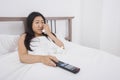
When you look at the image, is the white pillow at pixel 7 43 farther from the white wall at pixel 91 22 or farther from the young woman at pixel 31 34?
the white wall at pixel 91 22

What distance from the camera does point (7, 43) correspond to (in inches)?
55.2

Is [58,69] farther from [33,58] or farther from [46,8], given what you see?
[46,8]

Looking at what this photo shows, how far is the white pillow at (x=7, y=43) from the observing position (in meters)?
1.37

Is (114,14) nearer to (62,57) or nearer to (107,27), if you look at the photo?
(107,27)

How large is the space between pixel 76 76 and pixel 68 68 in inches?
3.5

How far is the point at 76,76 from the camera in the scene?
86cm

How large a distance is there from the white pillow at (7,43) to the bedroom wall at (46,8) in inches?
11.9

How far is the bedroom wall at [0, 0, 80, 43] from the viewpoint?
1576 millimetres

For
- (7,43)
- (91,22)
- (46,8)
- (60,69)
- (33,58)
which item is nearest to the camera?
(60,69)

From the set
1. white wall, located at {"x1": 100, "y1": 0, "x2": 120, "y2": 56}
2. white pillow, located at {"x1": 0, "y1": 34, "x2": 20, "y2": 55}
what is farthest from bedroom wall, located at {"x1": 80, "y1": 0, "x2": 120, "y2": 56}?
white pillow, located at {"x1": 0, "y1": 34, "x2": 20, "y2": 55}

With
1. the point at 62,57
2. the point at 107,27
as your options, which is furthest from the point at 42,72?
the point at 107,27

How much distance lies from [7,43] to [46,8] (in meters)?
0.78

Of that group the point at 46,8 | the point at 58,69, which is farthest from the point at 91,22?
the point at 58,69

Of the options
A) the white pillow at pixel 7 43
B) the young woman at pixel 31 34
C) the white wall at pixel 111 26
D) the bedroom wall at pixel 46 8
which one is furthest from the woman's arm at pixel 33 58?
the white wall at pixel 111 26
